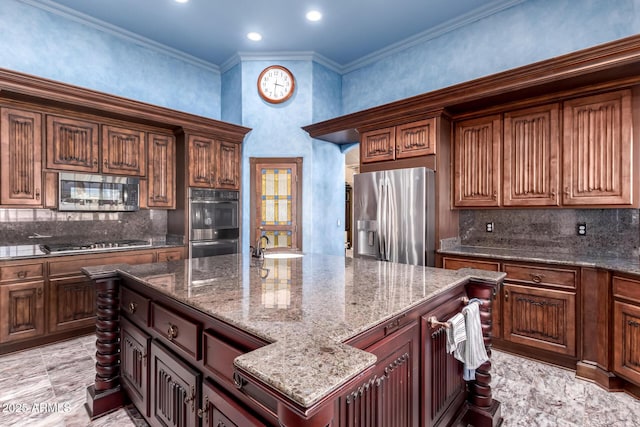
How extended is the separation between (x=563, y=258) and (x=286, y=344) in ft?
9.82

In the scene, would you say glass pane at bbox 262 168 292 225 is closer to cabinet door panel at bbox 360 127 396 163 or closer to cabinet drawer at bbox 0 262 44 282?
cabinet door panel at bbox 360 127 396 163

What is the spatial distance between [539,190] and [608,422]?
6.48 feet

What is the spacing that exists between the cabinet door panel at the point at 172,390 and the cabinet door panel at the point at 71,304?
2362 mm

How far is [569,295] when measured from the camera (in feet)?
8.88

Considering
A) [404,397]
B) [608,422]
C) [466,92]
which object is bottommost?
[608,422]

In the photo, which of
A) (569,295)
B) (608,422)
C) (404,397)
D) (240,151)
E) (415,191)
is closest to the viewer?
(404,397)

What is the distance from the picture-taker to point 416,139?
372cm

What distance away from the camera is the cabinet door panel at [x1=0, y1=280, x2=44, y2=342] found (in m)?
3.00

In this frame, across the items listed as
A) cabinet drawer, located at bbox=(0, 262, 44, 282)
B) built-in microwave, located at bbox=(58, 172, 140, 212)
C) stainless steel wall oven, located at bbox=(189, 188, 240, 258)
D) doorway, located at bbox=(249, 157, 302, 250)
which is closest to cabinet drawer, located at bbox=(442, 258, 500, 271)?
doorway, located at bbox=(249, 157, 302, 250)

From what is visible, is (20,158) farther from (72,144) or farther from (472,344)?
(472,344)

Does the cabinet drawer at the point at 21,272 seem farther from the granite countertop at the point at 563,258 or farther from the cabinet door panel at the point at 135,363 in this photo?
the granite countertop at the point at 563,258

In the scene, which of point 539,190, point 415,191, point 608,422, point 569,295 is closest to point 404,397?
point 608,422

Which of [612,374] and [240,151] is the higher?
[240,151]

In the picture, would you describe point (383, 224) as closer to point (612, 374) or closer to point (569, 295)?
point (569, 295)
